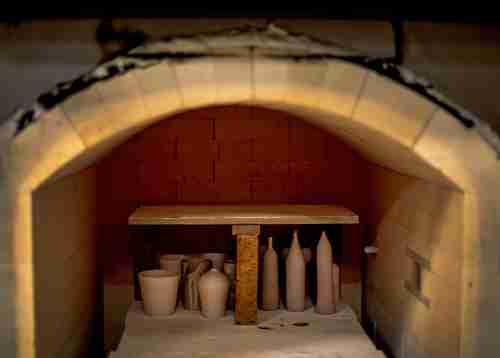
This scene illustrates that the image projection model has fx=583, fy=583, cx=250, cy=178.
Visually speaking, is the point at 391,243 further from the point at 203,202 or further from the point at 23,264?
the point at 23,264

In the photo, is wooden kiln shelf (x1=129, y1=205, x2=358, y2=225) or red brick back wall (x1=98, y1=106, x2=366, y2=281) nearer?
wooden kiln shelf (x1=129, y1=205, x2=358, y2=225)

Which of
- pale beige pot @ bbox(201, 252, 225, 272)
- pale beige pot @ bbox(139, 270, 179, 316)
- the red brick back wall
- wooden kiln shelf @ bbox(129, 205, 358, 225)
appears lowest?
pale beige pot @ bbox(139, 270, 179, 316)

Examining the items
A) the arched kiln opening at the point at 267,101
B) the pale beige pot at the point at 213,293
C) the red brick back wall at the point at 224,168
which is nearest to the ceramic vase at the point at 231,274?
the pale beige pot at the point at 213,293

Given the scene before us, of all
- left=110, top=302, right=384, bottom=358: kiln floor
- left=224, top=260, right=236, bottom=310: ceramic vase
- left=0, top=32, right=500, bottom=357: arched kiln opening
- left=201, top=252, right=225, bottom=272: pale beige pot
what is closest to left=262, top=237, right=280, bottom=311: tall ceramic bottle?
left=110, top=302, right=384, bottom=358: kiln floor

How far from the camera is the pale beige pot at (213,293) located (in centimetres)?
302

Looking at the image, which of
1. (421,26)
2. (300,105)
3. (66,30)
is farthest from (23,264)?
(421,26)

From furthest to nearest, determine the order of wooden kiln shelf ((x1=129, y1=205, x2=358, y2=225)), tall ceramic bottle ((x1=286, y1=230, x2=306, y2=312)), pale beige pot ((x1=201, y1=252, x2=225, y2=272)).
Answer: pale beige pot ((x1=201, y1=252, x2=225, y2=272)) < tall ceramic bottle ((x1=286, y1=230, x2=306, y2=312)) < wooden kiln shelf ((x1=129, y1=205, x2=358, y2=225))

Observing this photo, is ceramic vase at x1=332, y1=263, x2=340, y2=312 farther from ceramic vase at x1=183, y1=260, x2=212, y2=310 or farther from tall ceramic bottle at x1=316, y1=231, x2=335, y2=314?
ceramic vase at x1=183, y1=260, x2=212, y2=310

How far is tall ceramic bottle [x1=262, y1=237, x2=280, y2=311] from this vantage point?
316 centimetres

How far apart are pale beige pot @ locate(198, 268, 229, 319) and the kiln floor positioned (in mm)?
52

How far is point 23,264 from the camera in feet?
6.50

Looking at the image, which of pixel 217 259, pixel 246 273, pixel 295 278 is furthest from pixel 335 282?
pixel 217 259

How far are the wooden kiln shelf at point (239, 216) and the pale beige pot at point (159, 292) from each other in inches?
13.4

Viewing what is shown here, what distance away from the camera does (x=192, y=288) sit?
10.4ft
